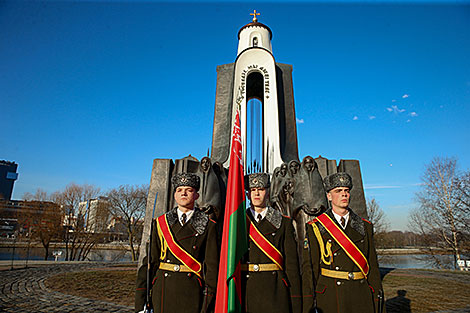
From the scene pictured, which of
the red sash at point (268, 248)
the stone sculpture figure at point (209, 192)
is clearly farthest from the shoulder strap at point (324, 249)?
the stone sculpture figure at point (209, 192)

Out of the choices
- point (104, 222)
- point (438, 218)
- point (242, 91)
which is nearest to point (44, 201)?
point (104, 222)

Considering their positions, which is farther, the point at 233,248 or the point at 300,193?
the point at 300,193

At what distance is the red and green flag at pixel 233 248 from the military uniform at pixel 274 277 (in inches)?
5.5

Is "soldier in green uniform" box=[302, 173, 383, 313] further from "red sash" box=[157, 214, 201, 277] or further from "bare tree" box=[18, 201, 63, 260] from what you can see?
"bare tree" box=[18, 201, 63, 260]

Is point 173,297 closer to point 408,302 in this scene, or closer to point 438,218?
point 408,302

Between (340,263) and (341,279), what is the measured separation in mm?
136

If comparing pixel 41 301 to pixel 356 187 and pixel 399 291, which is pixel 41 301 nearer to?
pixel 356 187

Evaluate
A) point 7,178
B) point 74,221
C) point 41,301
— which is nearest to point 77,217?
point 74,221

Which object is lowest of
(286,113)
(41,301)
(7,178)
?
(41,301)

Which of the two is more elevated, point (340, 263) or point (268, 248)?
point (268, 248)

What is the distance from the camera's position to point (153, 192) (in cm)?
666

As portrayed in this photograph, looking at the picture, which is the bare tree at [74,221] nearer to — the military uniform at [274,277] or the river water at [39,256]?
the river water at [39,256]

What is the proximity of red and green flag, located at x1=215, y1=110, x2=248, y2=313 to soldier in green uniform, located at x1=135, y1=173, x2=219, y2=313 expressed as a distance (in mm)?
132

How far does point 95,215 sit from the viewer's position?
21391 mm
